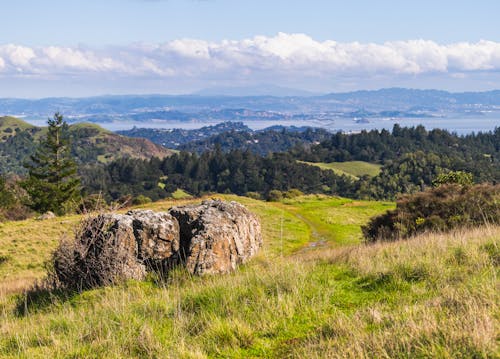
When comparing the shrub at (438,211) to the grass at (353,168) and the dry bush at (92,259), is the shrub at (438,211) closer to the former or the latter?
the dry bush at (92,259)

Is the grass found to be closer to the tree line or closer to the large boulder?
the tree line

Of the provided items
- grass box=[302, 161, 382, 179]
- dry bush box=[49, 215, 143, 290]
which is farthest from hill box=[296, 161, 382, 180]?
dry bush box=[49, 215, 143, 290]

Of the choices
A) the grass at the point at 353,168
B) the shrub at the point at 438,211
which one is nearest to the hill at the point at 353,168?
the grass at the point at 353,168

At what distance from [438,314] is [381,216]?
56.0 feet

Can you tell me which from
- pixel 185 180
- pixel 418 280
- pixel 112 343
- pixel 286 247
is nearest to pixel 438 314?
pixel 418 280

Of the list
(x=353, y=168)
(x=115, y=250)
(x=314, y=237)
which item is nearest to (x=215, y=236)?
(x=115, y=250)

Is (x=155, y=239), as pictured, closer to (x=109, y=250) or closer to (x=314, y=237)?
(x=109, y=250)

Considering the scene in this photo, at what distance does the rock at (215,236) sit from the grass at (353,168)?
478ft

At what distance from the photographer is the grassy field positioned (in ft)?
12.5

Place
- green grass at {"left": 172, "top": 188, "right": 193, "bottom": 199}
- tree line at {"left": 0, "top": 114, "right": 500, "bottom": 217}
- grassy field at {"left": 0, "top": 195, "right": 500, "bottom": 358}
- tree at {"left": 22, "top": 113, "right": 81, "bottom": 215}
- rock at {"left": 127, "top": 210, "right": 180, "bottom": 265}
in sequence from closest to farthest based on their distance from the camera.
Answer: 1. grassy field at {"left": 0, "top": 195, "right": 500, "bottom": 358}
2. rock at {"left": 127, "top": 210, "right": 180, "bottom": 265}
3. tree at {"left": 22, "top": 113, "right": 81, "bottom": 215}
4. tree line at {"left": 0, "top": 114, "right": 500, "bottom": 217}
5. green grass at {"left": 172, "top": 188, "right": 193, "bottom": 199}

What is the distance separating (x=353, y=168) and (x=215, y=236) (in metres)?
161

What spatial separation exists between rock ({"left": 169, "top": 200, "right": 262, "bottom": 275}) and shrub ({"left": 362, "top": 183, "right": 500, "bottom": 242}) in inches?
312

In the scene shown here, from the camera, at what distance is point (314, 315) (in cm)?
511

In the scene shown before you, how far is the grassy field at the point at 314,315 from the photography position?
12.5 feet
